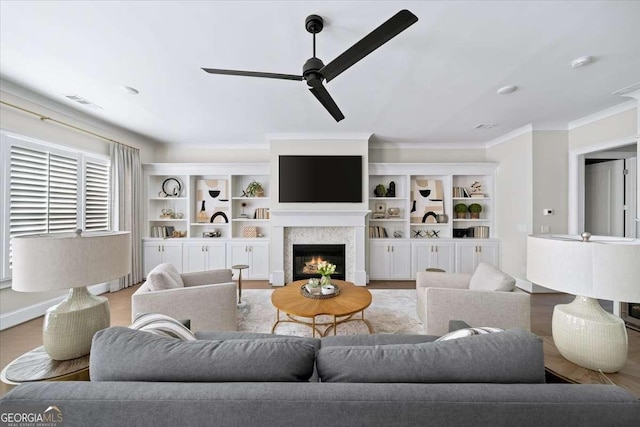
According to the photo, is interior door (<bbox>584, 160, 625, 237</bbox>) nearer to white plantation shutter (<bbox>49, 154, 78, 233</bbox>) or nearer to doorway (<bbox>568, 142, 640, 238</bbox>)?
doorway (<bbox>568, 142, 640, 238</bbox>)

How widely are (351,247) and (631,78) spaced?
3.83 m

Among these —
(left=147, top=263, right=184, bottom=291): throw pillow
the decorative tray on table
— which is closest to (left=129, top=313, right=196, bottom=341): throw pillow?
(left=147, top=263, right=184, bottom=291): throw pillow

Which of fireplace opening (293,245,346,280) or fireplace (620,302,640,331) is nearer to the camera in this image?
fireplace (620,302,640,331)

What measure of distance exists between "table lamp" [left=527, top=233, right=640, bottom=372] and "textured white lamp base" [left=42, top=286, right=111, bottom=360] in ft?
7.32

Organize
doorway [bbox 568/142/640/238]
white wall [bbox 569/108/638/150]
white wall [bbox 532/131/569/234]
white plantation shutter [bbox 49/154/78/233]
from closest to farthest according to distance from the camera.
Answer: white wall [bbox 569/108/638/150], white plantation shutter [bbox 49/154/78/233], doorway [bbox 568/142/640/238], white wall [bbox 532/131/569/234]

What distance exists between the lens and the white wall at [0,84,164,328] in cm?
276

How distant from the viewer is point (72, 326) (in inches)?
47.3

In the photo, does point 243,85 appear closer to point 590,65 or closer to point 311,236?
point 311,236

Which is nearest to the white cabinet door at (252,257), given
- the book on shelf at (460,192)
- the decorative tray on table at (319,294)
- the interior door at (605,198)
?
the decorative tray on table at (319,294)

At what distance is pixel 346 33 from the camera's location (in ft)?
6.13

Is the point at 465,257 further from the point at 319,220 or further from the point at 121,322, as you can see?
the point at 121,322

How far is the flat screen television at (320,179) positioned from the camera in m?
4.34

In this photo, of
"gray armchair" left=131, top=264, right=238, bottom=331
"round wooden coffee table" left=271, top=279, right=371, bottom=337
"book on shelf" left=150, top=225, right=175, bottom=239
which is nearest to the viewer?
"gray armchair" left=131, top=264, right=238, bottom=331

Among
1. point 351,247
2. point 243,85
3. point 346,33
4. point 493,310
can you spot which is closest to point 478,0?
point 346,33
